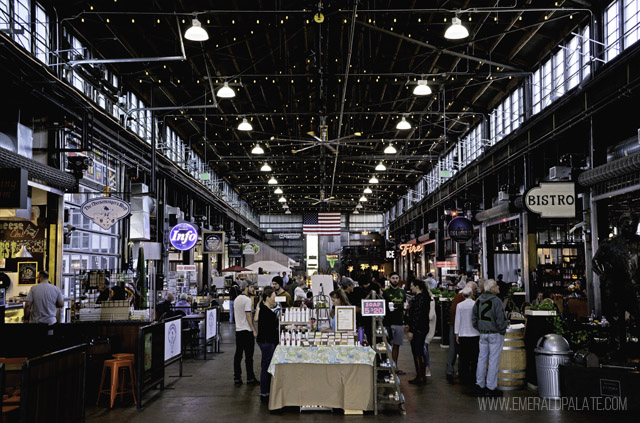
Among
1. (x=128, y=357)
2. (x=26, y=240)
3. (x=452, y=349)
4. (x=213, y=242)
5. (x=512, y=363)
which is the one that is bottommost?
(x=512, y=363)

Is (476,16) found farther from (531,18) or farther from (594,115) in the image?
(594,115)

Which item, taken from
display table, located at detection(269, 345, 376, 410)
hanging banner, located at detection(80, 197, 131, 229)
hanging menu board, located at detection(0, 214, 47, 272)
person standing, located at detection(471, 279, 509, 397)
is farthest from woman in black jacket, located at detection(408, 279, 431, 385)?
hanging menu board, located at detection(0, 214, 47, 272)

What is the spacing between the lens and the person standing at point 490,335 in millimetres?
8688

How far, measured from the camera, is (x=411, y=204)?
38.4 metres

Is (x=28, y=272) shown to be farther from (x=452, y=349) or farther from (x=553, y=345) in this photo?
(x=553, y=345)

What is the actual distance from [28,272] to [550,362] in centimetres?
1058

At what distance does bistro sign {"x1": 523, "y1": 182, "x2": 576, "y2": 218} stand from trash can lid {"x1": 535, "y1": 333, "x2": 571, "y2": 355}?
97.2 inches

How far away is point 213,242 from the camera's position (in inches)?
953

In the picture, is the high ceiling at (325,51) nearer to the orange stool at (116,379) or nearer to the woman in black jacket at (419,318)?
the woman in black jacket at (419,318)

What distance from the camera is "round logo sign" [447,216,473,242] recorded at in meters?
19.2

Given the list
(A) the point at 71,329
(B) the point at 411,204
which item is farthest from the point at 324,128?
(B) the point at 411,204

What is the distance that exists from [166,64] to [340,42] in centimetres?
471

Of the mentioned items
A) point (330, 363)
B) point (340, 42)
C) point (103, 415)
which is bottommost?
point (103, 415)

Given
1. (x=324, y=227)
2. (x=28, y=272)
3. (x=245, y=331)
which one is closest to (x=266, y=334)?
(x=245, y=331)
